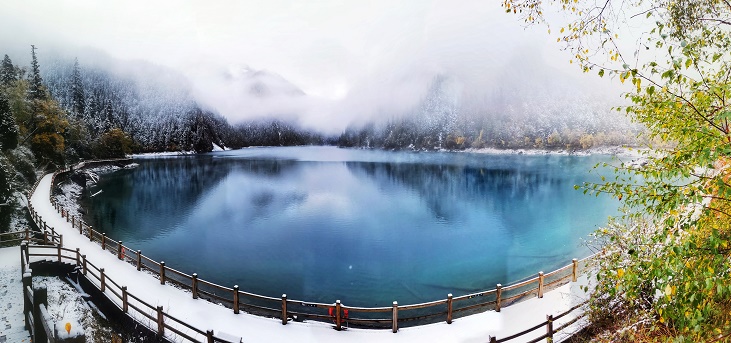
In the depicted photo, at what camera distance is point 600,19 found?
16.7 feet

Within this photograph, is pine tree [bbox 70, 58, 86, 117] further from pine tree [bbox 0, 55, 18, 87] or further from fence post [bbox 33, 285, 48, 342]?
fence post [bbox 33, 285, 48, 342]

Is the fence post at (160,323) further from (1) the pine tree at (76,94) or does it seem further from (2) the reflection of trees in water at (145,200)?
(1) the pine tree at (76,94)

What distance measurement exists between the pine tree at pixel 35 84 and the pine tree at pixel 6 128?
25.6 m

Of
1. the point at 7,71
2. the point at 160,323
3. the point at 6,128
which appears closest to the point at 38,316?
the point at 160,323

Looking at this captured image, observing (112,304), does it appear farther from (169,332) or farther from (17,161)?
(17,161)

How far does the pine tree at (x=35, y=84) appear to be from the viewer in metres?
48.9

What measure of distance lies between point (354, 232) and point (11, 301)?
2628 centimetres

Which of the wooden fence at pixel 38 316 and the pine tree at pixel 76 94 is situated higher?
the pine tree at pixel 76 94

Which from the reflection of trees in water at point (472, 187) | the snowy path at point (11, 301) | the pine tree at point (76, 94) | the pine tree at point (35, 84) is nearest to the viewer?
the snowy path at point (11, 301)

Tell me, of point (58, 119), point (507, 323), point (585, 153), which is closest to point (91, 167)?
point (58, 119)

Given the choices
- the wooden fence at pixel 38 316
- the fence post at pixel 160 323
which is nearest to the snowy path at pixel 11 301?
the wooden fence at pixel 38 316

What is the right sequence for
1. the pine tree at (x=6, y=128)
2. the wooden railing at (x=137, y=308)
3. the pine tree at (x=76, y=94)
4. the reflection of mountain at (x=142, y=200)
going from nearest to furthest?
the wooden railing at (x=137, y=308)
the pine tree at (x=6, y=128)
the reflection of mountain at (x=142, y=200)
the pine tree at (x=76, y=94)

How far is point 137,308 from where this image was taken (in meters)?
11.4

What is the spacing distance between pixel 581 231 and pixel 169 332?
33.9m
